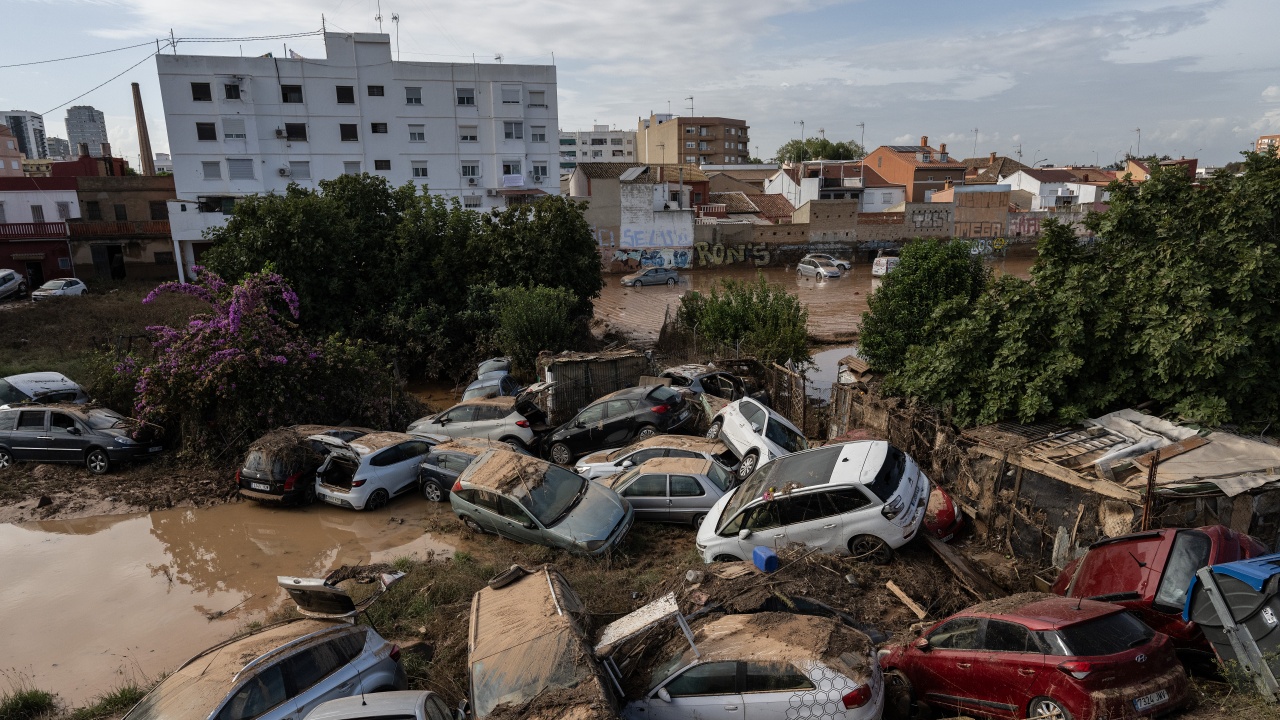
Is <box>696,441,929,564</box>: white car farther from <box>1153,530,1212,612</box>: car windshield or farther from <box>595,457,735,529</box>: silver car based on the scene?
<box>1153,530,1212,612</box>: car windshield

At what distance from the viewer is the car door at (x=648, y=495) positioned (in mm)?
11086

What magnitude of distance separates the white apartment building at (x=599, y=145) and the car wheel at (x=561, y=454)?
346 ft

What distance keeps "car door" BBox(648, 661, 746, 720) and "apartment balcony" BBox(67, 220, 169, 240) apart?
44666 mm

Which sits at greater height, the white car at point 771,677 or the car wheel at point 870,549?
the white car at point 771,677

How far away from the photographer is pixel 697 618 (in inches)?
264

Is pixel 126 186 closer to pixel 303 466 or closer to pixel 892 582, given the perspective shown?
pixel 303 466

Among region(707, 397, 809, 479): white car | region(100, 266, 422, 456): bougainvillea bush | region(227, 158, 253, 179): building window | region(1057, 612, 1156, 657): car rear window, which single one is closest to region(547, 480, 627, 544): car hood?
region(707, 397, 809, 479): white car

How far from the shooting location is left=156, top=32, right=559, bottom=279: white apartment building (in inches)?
1496

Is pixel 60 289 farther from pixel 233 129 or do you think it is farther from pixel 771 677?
pixel 771 677

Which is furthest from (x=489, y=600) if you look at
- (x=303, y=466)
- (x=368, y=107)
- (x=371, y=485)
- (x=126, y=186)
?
(x=126, y=186)

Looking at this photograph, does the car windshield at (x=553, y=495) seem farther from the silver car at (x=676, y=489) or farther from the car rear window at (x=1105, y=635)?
the car rear window at (x=1105, y=635)

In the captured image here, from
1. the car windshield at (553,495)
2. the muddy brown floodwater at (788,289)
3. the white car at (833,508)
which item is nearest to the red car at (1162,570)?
the white car at (833,508)

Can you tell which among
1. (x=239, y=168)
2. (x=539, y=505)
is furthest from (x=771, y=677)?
(x=239, y=168)

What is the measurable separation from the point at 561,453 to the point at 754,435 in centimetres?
420
